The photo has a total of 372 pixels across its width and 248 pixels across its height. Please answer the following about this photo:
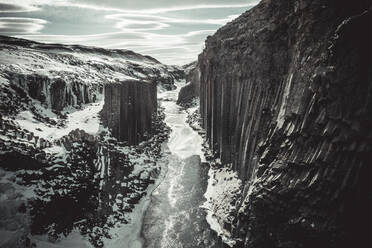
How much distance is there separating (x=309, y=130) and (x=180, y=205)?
9156 mm

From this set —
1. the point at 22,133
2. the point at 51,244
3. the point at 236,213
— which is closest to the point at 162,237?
the point at 236,213

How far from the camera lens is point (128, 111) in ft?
66.3

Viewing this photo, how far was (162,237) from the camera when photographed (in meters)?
12.3

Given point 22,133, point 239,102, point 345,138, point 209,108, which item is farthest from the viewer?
point 209,108

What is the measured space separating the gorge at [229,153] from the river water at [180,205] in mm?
93

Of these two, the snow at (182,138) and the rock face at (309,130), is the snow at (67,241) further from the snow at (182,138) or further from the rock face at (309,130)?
the snow at (182,138)

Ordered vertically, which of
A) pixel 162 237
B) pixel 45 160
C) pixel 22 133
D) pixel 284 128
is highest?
pixel 284 128

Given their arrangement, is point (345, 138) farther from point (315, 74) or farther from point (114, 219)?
point (114, 219)

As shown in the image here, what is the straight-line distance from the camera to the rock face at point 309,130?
7066mm

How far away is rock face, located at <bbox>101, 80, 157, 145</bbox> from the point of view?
1811 centimetres

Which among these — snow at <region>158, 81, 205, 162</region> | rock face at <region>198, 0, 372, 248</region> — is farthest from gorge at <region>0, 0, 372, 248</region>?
snow at <region>158, 81, 205, 162</region>

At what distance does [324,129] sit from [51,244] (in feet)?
36.9

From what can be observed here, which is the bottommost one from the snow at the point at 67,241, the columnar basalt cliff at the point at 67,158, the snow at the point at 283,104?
the snow at the point at 67,241

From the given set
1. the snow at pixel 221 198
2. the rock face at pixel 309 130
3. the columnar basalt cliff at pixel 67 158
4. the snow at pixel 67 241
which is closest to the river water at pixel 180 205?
the snow at pixel 221 198
